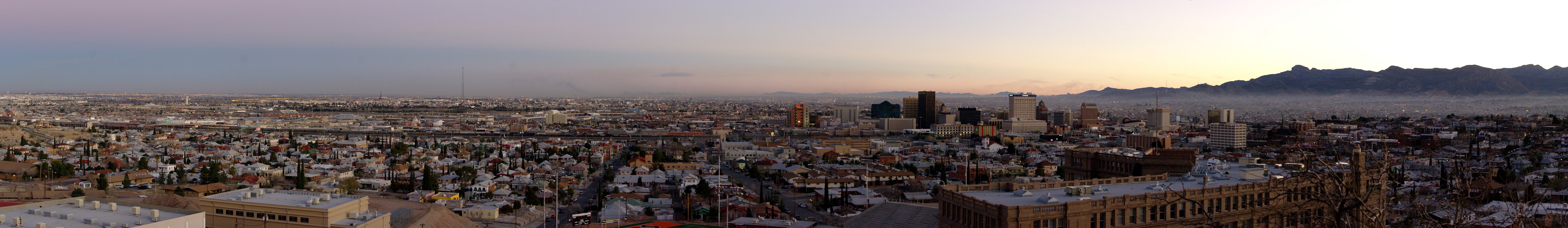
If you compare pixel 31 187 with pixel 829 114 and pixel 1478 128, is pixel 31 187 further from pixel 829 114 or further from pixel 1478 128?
pixel 829 114

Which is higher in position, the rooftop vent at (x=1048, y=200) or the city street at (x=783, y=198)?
the rooftop vent at (x=1048, y=200)

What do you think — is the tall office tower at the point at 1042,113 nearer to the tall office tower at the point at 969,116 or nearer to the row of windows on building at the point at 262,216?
the tall office tower at the point at 969,116

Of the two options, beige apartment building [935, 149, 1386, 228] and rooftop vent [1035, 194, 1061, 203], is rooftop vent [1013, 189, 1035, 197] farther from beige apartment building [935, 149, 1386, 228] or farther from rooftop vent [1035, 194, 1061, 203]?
rooftop vent [1035, 194, 1061, 203]

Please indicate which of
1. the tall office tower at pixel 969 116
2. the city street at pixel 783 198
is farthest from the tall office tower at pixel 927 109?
the city street at pixel 783 198

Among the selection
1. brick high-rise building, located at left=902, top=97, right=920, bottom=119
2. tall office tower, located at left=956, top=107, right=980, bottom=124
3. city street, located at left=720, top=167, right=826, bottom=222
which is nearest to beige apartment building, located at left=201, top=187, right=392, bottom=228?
city street, located at left=720, top=167, right=826, bottom=222

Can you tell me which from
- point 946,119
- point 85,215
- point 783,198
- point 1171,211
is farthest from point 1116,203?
point 946,119

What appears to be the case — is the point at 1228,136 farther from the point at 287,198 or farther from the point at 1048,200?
the point at 287,198
